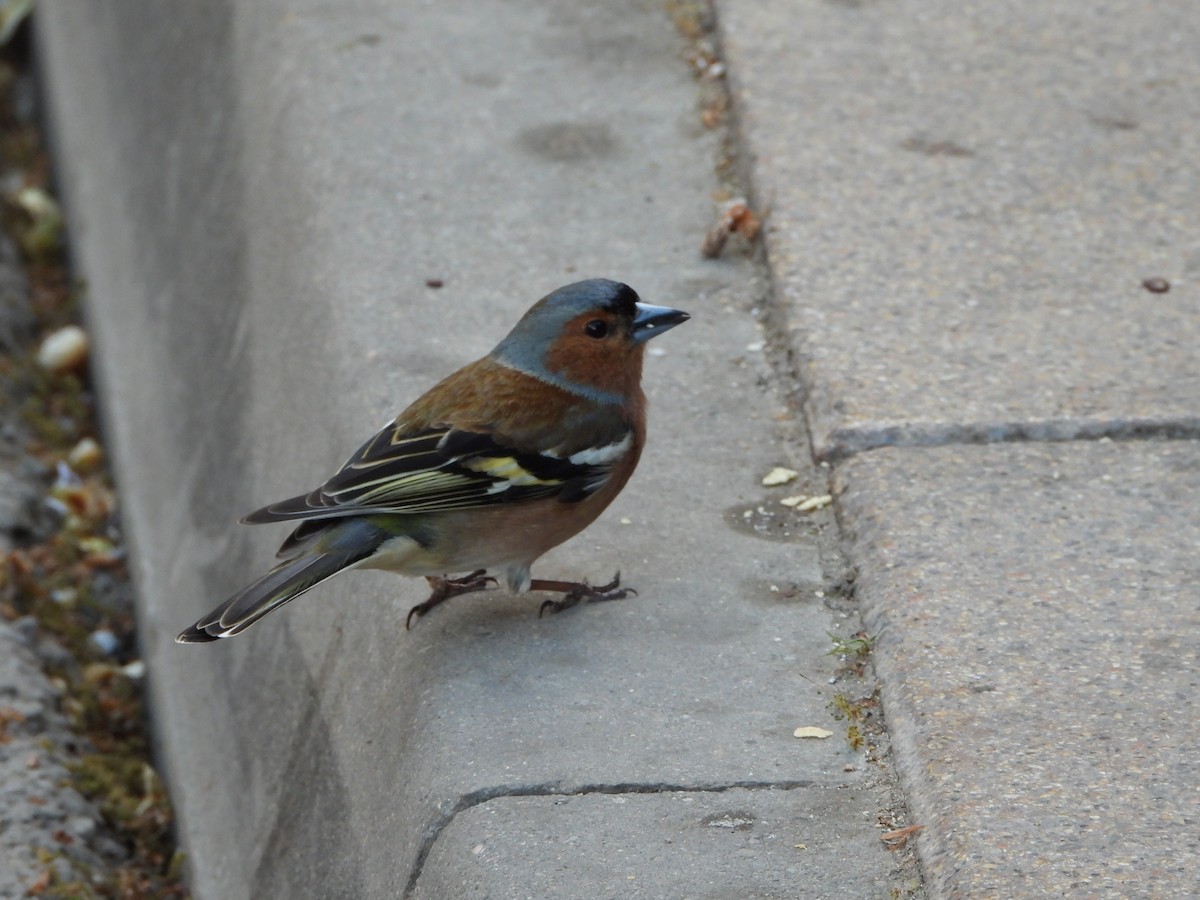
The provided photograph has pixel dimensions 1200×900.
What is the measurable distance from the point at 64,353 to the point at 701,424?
3.49 meters

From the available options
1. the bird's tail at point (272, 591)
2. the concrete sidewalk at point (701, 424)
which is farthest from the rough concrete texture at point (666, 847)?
the bird's tail at point (272, 591)

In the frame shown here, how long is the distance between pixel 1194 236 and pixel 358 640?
2.58 metres

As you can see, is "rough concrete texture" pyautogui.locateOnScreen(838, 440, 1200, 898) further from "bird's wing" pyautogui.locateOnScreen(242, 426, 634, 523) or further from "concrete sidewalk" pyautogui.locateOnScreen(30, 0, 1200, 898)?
"bird's wing" pyautogui.locateOnScreen(242, 426, 634, 523)

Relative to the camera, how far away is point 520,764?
3.06 meters

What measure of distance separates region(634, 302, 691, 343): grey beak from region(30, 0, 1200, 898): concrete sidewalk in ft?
1.43

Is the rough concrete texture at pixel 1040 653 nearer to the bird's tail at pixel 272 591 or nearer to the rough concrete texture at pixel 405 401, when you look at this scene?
the rough concrete texture at pixel 405 401

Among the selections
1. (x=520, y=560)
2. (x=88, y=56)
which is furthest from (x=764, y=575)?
(x=88, y=56)

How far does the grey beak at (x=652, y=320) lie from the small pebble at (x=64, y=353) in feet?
12.1

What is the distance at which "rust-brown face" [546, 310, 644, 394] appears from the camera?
3631mm

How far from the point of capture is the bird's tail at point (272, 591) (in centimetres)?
328

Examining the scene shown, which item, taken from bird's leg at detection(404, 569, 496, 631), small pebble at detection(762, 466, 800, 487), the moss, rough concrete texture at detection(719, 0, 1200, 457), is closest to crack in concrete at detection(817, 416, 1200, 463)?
rough concrete texture at detection(719, 0, 1200, 457)

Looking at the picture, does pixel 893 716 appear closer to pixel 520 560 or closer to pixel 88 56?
pixel 520 560

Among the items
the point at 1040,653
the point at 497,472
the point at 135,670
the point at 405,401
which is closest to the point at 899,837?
the point at 1040,653

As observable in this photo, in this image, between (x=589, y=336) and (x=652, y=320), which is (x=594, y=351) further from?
(x=652, y=320)
